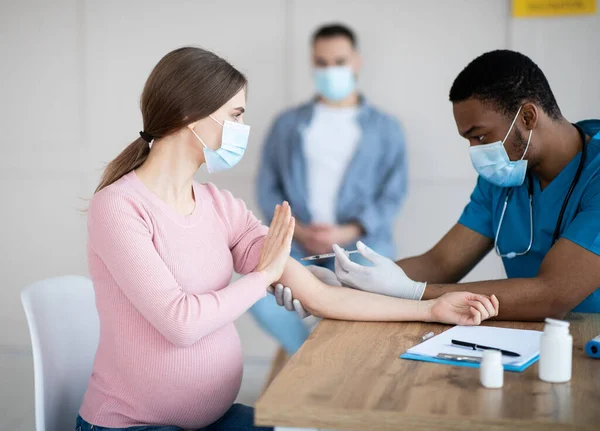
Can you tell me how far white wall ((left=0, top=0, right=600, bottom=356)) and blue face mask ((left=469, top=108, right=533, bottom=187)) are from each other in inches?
62.4

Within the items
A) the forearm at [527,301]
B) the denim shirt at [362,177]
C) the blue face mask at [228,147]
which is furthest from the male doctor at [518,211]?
the denim shirt at [362,177]

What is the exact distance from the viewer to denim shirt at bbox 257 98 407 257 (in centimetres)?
338

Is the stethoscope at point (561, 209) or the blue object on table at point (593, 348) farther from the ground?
→ the stethoscope at point (561, 209)

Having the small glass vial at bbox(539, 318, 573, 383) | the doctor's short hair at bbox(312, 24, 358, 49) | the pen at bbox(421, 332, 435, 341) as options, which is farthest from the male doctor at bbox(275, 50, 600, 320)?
the doctor's short hair at bbox(312, 24, 358, 49)

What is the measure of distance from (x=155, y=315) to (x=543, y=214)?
1.04 m

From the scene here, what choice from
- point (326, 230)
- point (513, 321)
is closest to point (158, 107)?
point (513, 321)

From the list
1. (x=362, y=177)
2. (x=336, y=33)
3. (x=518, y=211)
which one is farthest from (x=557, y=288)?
(x=336, y=33)

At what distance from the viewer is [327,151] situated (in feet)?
11.2

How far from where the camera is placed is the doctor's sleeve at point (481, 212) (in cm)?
204

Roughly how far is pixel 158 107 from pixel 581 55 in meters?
Answer: 2.45

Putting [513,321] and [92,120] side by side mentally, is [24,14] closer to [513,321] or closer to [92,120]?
[92,120]

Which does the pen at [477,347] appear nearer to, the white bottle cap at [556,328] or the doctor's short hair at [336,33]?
the white bottle cap at [556,328]

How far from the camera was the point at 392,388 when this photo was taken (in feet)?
3.76

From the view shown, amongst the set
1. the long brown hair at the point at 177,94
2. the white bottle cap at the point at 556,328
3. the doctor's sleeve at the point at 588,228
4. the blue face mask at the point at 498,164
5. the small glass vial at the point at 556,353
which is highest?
the long brown hair at the point at 177,94
